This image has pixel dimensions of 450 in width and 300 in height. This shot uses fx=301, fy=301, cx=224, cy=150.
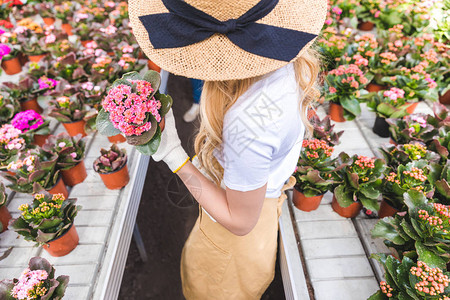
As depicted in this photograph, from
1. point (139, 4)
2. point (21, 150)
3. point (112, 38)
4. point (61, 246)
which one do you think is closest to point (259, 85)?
point (139, 4)

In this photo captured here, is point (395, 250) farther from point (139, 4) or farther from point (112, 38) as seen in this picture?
point (112, 38)

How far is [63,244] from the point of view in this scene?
1.37 metres

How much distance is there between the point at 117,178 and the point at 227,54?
1152mm

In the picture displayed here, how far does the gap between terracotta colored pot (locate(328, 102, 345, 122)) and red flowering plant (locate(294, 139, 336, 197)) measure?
665mm

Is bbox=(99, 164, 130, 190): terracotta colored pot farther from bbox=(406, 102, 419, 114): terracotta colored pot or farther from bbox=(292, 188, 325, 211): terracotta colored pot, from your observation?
bbox=(406, 102, 419, 114): terracotta colored pot

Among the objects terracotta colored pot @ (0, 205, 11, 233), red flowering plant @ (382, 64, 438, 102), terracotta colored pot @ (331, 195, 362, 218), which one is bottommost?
terracotta colored pot @ (0, 205, 11, 233)

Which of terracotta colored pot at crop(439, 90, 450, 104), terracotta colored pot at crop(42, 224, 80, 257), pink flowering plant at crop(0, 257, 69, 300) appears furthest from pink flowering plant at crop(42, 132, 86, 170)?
terracotta colored pot at crop(439, 90, 450, 104)

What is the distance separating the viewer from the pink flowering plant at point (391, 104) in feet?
6.36

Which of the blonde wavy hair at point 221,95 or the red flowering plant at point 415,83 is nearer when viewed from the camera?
the blonde wavy hair at point 221,95

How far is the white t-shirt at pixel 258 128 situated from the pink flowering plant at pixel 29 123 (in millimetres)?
1567

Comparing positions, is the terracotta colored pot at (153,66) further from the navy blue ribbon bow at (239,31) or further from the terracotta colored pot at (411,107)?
the terracotta colored pot at (411,107)

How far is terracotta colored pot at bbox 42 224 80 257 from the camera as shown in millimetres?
1340

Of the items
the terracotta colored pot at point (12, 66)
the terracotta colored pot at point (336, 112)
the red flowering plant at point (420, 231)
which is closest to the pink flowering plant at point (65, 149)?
the terracotta colored pot at point (12, 66)

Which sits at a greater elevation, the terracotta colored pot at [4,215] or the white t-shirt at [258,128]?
the white t-shirt at [258,128]
